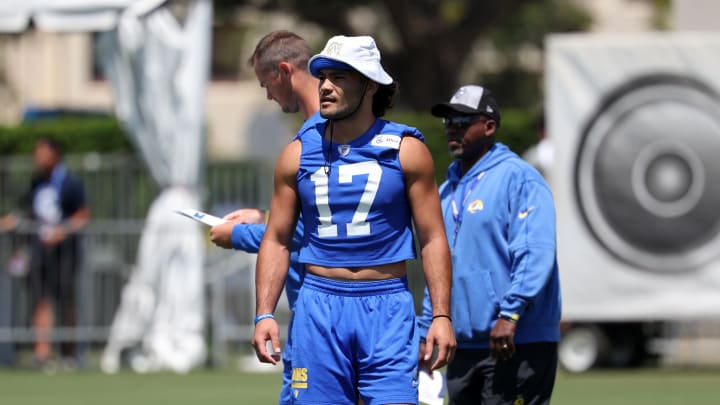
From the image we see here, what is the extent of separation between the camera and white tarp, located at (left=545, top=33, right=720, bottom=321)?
1479cm

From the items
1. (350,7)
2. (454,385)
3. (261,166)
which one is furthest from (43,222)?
(350,7)

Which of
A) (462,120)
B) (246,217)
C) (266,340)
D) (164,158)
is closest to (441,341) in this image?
(266,340)

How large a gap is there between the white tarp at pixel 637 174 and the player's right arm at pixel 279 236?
8416 millimetres

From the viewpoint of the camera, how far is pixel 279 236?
266 inches

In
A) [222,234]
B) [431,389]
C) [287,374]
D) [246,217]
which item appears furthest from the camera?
[246,217]

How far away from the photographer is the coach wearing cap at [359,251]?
21.5 ft

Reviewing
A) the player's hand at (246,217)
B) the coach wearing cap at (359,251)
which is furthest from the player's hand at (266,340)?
the player's hand at (246,217)

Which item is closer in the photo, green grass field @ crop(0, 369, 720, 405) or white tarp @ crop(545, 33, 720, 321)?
green grass field @ crop(0, 369, 720, 405)

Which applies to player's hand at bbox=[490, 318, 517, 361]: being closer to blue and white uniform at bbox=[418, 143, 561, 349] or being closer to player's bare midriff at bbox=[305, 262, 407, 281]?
blue and white uniform at bbox=[418, 143, 561, 349]

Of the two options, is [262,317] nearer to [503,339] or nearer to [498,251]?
[503,339]

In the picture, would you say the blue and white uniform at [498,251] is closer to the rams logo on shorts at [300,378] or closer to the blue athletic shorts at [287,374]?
the blue athletic shorts at [287,374]

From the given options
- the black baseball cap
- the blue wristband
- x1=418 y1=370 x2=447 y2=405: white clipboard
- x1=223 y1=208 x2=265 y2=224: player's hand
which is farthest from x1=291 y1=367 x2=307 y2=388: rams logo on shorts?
the black baseball cap

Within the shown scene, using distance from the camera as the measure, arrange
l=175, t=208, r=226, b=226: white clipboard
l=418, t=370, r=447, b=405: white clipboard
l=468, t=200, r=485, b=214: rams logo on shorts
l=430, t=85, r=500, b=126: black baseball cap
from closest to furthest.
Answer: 1. l=418, t=370, r=447, b=405: white clipboard
2. l=175, t=208, r=226, b=226: white clipboard
3. l=468, t=200, r=485, b=214: rams logo on shorts
4. l=430, t=85, r=500, b=126: black baseball cap

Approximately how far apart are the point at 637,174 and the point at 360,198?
28.4 feet
